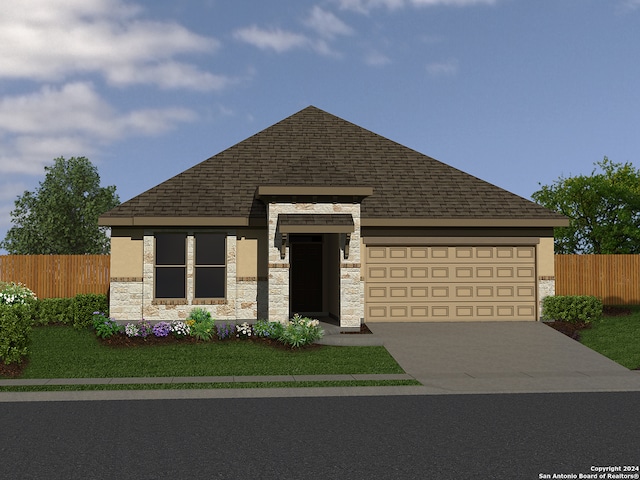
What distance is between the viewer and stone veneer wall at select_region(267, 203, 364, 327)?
19.3 meters

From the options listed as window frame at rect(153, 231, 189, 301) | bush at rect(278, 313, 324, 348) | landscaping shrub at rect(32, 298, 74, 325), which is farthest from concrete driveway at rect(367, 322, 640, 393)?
landscaping shrub at rect(32, 298, 74, 325)

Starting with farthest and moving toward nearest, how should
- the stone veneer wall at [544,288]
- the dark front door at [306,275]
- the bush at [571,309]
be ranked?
the dark front door at [306,275] → the stone veneer wall at [544,288] → the bush at [571,309]

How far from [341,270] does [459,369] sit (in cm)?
535

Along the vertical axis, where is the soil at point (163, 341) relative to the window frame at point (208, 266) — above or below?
below

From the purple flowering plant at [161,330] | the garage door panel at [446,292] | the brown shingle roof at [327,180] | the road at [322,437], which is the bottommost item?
the road at [322,437]

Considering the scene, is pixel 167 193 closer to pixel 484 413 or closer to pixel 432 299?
pixel 432 299

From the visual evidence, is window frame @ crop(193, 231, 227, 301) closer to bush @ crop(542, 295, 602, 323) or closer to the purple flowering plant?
the purple flowering plant

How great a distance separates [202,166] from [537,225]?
36.2ft

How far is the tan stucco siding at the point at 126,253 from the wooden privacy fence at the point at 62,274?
697cm

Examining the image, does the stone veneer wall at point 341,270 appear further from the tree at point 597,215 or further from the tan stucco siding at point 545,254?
the tree at point 597,215

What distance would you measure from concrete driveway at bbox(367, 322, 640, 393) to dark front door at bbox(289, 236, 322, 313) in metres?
3.65

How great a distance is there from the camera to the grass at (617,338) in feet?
55.2

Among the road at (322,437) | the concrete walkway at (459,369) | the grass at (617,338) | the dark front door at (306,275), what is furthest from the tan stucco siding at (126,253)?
the grass at (617,338)

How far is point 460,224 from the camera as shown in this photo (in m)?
21.5
